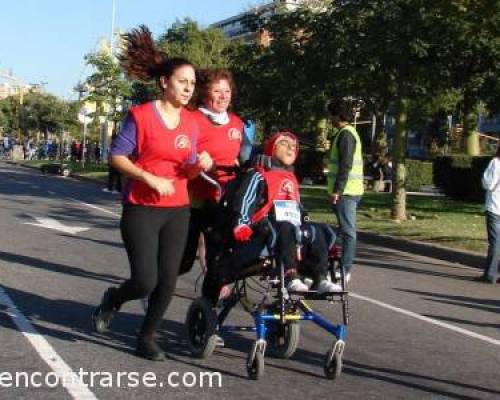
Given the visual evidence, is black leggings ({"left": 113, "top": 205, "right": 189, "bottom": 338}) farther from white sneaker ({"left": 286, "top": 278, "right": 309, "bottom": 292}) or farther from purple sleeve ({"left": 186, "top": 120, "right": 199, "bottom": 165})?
white sneaker ({"left": 286, "top": 278, "right": 309, "bottom": 292})

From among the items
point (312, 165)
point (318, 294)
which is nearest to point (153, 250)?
point (318, 294)

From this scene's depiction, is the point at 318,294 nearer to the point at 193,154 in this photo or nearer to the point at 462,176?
the point at 193,154

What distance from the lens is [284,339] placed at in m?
6.06

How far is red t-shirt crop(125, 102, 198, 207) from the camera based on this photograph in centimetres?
557

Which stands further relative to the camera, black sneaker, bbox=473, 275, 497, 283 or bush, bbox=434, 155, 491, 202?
bush, bbox=434, 155, 491, 202

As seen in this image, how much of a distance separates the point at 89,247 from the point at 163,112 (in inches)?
269

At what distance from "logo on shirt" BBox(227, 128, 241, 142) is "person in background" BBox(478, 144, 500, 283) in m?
5.16

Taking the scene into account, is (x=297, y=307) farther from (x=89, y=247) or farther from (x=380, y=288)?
(x=89, y=247)

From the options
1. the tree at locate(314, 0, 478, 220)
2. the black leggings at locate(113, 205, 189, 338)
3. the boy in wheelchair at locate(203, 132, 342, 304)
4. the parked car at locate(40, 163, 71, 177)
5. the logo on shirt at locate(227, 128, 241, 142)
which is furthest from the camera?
the parked car at locate(40, 163, 71, 177)

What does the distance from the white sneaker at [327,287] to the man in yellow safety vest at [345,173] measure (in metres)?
3.36

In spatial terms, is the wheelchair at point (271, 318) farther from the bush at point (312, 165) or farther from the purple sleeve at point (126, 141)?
the bush at point (312, 165)

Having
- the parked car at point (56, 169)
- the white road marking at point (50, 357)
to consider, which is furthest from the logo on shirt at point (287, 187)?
the parked car at point (56, 169)

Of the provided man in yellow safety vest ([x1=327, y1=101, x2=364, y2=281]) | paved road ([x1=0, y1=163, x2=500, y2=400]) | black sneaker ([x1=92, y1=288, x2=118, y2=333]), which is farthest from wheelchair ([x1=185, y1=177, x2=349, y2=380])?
man in yellow safety vest ([x1=327, y1=101, x2=364, y2=281])

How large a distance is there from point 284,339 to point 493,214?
19.0ft
